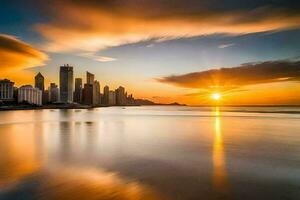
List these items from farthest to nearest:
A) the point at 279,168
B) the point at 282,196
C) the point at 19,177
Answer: the point at 279,168
the point at 19,177
the point at 282,196

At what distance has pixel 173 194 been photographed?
33.6 ft

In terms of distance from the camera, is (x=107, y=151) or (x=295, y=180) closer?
(x=295, y=180)

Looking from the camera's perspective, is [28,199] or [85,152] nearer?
[28,199]

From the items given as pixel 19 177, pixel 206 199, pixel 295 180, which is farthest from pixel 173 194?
pixel 19 177

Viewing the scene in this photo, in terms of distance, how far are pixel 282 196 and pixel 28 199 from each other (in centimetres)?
942

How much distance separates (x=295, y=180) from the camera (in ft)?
40.9

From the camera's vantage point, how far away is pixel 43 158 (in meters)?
17.6

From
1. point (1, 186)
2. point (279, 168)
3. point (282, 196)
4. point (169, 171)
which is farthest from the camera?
point (279, 168)

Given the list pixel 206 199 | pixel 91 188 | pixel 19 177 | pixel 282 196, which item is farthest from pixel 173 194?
pixel 19 177

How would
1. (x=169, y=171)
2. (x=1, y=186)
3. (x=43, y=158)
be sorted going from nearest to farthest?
(x=1, y=186) → (x=169, y=171) → (x=43, y=158)

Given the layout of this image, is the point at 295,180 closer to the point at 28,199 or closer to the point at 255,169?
the point at 255,169

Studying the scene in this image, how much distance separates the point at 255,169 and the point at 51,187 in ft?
35.4

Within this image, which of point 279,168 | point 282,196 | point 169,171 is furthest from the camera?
point 279,168

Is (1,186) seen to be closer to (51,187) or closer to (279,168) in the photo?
(51,187)
